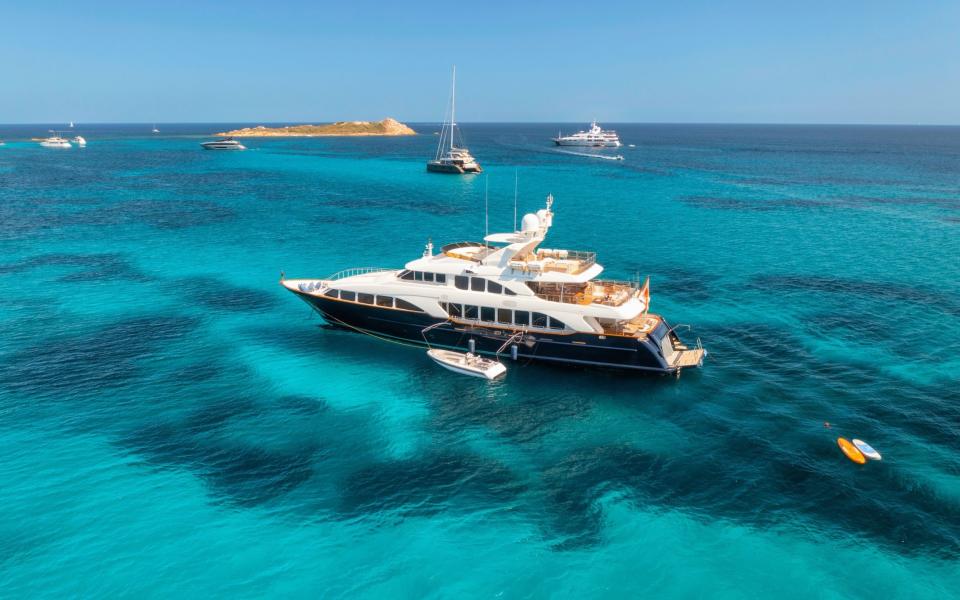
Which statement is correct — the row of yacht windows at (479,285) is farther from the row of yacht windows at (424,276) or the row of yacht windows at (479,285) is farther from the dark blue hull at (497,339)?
the dark blue hull at (497,339)

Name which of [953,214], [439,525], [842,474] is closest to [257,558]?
[439,525]

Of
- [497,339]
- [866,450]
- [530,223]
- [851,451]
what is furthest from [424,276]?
[866,450]

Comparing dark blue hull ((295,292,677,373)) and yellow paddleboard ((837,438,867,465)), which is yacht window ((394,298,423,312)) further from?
yellow paddleboard ((837,438,867,465))

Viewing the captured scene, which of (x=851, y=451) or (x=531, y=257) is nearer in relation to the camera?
(x=851, y=451)

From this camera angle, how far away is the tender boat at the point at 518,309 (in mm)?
34125

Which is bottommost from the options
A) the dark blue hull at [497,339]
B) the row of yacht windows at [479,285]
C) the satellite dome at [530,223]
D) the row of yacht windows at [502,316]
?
the dark blue hull at [497,339]

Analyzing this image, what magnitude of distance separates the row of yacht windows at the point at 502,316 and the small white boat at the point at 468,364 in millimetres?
2613

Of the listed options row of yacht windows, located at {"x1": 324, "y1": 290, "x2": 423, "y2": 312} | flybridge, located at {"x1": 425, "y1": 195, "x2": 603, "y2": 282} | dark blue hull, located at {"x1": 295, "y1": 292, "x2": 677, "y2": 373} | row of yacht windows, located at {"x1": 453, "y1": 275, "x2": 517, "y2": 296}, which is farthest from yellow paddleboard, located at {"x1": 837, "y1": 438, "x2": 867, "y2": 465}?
row of yacht windows, located at {"x1": 324, "y1": 290, "x2": 423, "y2": 312}

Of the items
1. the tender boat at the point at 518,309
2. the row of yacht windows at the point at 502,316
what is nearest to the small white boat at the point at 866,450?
the tender boat at the point at 518,309

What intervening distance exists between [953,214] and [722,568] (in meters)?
93.4

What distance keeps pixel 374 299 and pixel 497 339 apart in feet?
30.6

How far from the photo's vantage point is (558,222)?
79.4m

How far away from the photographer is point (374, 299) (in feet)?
127

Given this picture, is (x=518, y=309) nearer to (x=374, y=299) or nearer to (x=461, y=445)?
(x=374, y=299)
